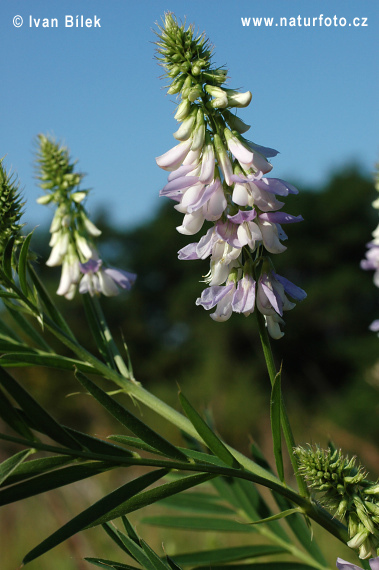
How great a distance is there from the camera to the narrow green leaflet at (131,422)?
855 millimetres

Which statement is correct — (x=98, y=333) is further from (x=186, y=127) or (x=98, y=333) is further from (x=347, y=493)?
(x=347, y=493)

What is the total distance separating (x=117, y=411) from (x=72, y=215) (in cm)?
105

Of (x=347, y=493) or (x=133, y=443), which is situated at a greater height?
(x=133, y=443)

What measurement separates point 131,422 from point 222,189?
0.41 meters

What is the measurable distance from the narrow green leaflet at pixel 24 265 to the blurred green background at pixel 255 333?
55.5ft

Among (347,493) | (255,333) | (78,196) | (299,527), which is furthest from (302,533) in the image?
(255,333)

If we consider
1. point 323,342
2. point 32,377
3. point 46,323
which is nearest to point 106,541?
point 46,323

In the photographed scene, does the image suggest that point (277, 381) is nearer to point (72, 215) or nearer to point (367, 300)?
point (72, 215)

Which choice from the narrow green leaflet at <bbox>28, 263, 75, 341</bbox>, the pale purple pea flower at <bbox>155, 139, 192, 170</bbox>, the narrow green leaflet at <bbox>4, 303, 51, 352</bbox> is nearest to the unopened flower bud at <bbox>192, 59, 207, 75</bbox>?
the pale purple pea flower at <bbox>155, 139, 192, 170</bbox>

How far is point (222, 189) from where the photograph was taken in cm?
104

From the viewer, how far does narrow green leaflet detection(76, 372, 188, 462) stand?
855 mm

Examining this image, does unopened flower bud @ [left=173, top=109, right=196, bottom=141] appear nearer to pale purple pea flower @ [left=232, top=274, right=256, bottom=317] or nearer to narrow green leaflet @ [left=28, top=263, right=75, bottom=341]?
pale purple pea flower @ [left=232, top=274, right=256, bottom=317]

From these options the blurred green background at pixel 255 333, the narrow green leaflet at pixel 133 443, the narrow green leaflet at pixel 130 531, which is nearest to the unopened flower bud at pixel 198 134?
the narrow green leaflet at pixel 133 443

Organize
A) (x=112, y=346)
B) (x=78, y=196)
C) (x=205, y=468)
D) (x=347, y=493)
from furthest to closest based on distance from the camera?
(x=78, y=196)
(x=112, y=346)
(x=347, y=493)
(x=205, y=468)
